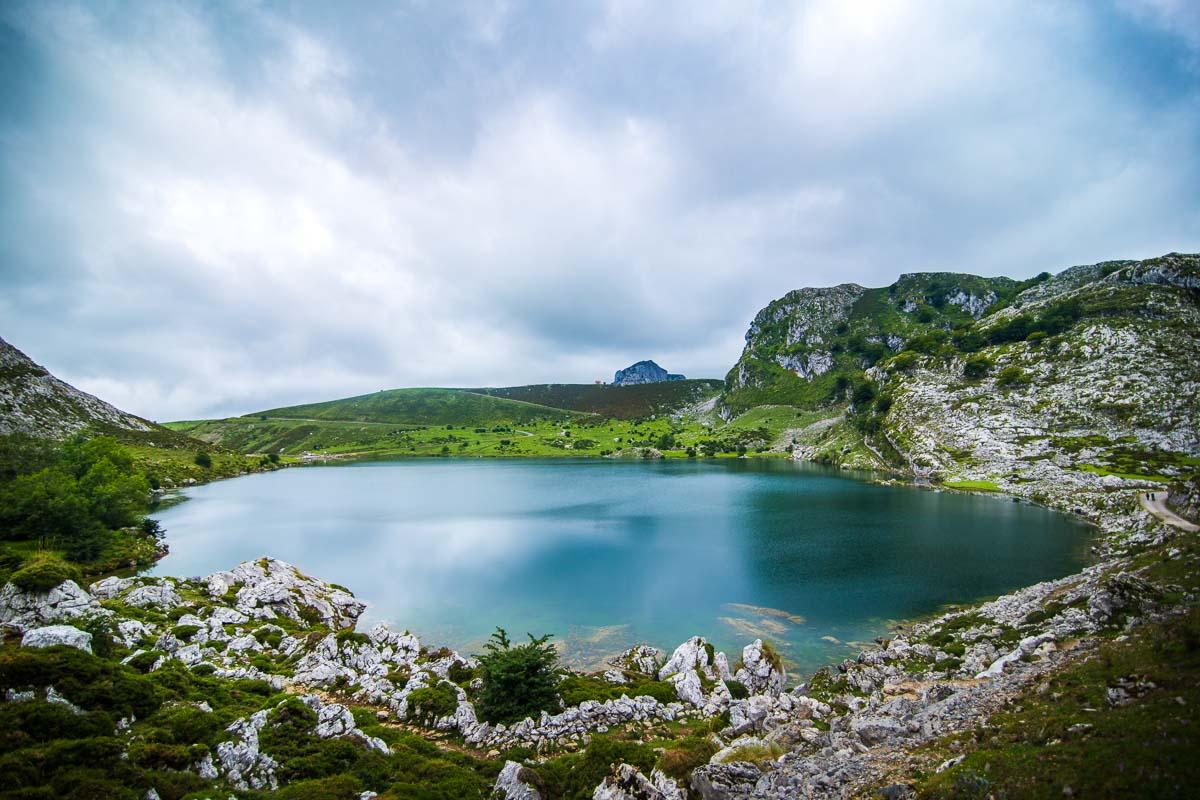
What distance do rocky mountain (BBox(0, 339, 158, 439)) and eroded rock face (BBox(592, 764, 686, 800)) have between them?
151m

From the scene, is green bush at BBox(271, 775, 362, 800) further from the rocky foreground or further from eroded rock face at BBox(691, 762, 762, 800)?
eroded rock face at BBox(691, 762, 762, 800)

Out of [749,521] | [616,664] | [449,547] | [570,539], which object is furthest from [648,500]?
[616,664]

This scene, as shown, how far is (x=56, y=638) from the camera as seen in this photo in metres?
15.5

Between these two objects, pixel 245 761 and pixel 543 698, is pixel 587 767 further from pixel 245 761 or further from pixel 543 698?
pixel 245 761

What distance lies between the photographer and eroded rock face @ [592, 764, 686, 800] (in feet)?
45.5

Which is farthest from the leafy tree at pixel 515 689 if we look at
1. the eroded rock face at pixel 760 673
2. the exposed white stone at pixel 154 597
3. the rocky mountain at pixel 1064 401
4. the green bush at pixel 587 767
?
the rocky mountain at pixel 1064 401

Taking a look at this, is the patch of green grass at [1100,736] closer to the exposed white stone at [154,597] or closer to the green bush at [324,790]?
the green bush at [324,790]

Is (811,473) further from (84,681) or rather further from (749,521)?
(84,681)

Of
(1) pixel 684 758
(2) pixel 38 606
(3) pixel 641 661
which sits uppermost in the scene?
(2) pixel 38 606

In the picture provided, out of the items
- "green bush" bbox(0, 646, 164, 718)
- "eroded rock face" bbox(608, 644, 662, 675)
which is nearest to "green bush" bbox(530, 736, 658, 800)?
"eroded rock face" bbox(608, 644, 662, 675)

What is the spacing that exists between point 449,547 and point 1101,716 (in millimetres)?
59607

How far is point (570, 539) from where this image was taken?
64.3 m

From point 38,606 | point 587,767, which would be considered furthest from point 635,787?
point 38,606

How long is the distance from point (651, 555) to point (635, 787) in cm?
4201
